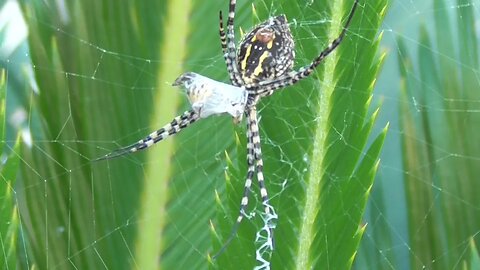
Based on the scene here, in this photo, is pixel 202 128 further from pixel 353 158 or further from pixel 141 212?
pixel 353 158

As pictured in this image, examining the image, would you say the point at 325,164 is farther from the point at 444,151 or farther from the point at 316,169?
the point at 444,151

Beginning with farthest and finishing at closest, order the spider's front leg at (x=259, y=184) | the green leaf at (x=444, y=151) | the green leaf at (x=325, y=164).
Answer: the green leaf at (x=444, y=151) < the spider's front leg at (x=259, y=184) < the green leaf at (x=325, y=164)

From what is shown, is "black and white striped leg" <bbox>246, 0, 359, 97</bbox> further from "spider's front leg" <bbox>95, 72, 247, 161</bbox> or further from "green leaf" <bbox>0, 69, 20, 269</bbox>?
"green leaf" <bbox>0, 69, 20, 269</bbox>

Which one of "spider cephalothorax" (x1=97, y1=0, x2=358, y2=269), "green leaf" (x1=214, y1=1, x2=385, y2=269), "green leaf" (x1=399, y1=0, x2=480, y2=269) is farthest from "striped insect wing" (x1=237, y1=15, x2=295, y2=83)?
"green leaf" (x1=399, y1=0, x2=480, y2=269)

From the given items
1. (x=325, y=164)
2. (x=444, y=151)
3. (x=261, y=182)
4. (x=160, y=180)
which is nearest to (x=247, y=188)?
(x=261, y=182)

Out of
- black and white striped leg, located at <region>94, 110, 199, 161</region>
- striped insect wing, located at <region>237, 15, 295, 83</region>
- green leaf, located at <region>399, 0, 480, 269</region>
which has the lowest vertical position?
green leaf, located at <region>399, 0, 480, 269</region>

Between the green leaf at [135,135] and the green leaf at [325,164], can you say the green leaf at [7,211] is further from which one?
the green leaf at [325,164]

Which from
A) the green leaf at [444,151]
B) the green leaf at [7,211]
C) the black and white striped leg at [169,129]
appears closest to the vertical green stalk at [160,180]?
the black and white striped leg at [169,129]
